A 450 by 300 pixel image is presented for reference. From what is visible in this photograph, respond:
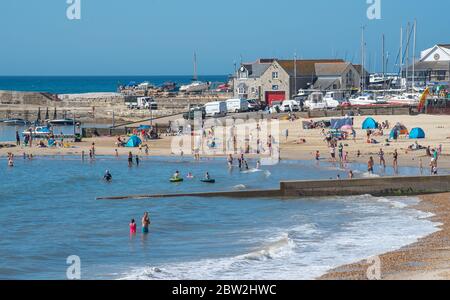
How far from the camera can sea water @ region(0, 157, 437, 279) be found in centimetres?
2208

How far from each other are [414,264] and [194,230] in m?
9.84

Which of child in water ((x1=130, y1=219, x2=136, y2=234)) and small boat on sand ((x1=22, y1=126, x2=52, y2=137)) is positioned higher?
small boat on sand ((x1=22, y1=126, x2=52, y2=137))

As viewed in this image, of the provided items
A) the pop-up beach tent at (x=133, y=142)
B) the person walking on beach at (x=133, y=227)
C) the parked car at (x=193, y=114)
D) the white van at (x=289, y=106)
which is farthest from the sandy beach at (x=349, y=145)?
the person walking on beach at (x=133, y=227)

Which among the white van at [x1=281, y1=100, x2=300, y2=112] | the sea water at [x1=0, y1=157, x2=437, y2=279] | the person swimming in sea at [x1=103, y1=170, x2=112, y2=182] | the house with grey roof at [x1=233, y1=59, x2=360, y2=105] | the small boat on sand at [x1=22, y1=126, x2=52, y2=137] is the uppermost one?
the house with grey roof at [x1=233, y1=59, x2=360, y2=105]

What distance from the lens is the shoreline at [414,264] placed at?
18.6m

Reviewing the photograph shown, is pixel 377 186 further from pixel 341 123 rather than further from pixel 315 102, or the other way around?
pixel 315 102

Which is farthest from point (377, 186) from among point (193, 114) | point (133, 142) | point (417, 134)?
point (193, 114)

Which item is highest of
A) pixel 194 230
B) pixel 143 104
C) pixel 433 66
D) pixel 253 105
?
pixel 433 66

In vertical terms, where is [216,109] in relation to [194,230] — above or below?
above

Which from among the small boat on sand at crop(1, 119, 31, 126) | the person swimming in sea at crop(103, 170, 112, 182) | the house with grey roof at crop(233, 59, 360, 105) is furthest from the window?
the person swimming in sea at crop(103, 170, 112, 182)

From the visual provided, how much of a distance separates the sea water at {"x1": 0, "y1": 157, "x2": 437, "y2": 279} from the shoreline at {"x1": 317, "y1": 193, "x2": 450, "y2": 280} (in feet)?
1.76

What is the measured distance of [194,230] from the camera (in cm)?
2839

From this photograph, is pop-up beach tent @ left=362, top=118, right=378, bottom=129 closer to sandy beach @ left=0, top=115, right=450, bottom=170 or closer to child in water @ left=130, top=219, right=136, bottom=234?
sandy beach @ left=0, top=115, right=450, bottom=170

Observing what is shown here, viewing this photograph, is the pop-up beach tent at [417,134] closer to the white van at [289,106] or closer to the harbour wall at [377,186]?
the white van at [289,106]
